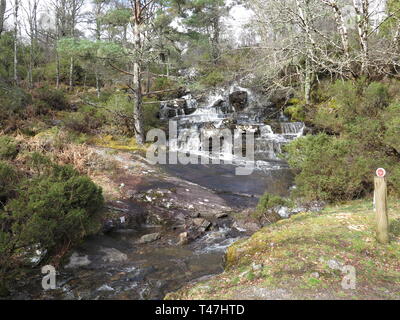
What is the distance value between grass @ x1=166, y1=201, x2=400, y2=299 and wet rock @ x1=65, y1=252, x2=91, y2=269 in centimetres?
216

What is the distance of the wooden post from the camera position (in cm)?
405

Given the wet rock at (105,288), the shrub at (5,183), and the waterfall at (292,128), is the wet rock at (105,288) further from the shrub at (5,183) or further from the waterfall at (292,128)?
the waterfall at (292,128)

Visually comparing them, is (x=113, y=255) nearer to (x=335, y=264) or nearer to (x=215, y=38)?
(x=335, y=264)

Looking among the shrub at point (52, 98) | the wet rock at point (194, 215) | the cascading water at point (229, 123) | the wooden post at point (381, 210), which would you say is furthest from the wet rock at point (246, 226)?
the shrub at point (52, 98)

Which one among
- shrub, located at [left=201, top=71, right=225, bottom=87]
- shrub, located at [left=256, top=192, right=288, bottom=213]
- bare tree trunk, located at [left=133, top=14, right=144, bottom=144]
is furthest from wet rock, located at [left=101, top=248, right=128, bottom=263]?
shrub, located at [left=201, top=71, right=225, bottom=87]

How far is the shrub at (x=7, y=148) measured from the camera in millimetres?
7469

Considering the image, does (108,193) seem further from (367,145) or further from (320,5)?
(320,5)

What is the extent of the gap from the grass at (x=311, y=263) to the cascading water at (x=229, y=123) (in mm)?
7123

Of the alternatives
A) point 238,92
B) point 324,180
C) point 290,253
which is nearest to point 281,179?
point 324,180

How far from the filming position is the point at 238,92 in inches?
740

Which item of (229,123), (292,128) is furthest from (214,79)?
(292,128)

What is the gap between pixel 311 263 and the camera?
3.67 meters

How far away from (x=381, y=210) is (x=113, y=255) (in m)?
4.34
